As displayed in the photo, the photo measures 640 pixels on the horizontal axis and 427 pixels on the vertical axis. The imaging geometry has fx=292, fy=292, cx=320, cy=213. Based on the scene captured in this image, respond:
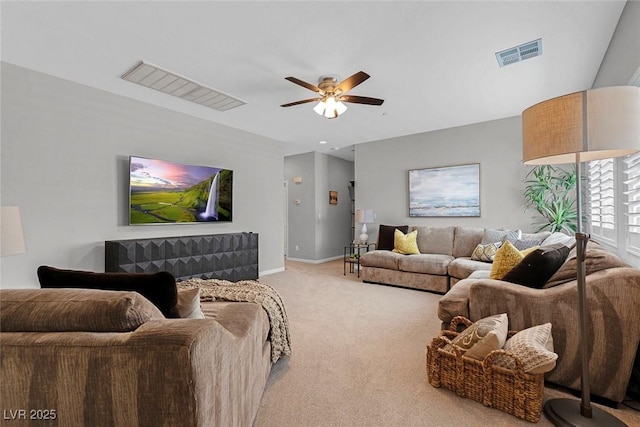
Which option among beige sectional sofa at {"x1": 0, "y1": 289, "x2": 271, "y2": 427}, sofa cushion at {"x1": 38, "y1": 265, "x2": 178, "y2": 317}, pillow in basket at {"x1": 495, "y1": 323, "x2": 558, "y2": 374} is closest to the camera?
beige sectional sofa at {"x1": 0, "y1": 289, "x2": 271, "y2": 427}

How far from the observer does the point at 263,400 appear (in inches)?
68.9

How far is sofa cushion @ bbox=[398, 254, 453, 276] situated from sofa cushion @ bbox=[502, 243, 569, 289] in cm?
201

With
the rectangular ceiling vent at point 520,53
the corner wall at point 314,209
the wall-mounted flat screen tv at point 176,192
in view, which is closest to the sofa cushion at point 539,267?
the rectangular ceiling vent at point 520,53

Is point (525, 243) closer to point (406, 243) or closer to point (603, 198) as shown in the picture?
point (603, 198)

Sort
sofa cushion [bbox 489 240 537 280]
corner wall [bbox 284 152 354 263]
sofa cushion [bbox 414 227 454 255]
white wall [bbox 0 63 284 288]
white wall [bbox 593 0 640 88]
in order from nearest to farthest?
white wall [bbox 593 0 640 88]
sofa cushion [bbox 489 240 537 280]
white wall [bbox 0 63 284 288]
sofa cushion [bbox 414 227 454 255]
corner wall [bbox 284 152 354 263]

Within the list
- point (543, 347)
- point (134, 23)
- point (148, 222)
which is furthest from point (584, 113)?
point (148, 222)

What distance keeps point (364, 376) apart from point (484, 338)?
2.70 ft

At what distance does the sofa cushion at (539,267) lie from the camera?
2.03m

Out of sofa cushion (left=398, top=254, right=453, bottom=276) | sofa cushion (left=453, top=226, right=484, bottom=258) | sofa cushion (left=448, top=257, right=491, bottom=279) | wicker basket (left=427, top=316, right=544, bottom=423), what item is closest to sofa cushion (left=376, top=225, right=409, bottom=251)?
sofa cushion (left=398, top=254, right=453, bottom=276)

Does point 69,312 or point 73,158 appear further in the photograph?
point 73,158

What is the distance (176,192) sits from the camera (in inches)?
157

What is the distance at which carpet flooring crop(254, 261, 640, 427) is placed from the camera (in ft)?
5.24

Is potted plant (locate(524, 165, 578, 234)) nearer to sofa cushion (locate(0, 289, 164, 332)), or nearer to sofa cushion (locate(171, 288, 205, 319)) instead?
sofa cushion (locate(171, 288, 205, 319))

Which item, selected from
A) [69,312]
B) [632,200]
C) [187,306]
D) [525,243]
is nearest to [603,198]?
[632,200]
